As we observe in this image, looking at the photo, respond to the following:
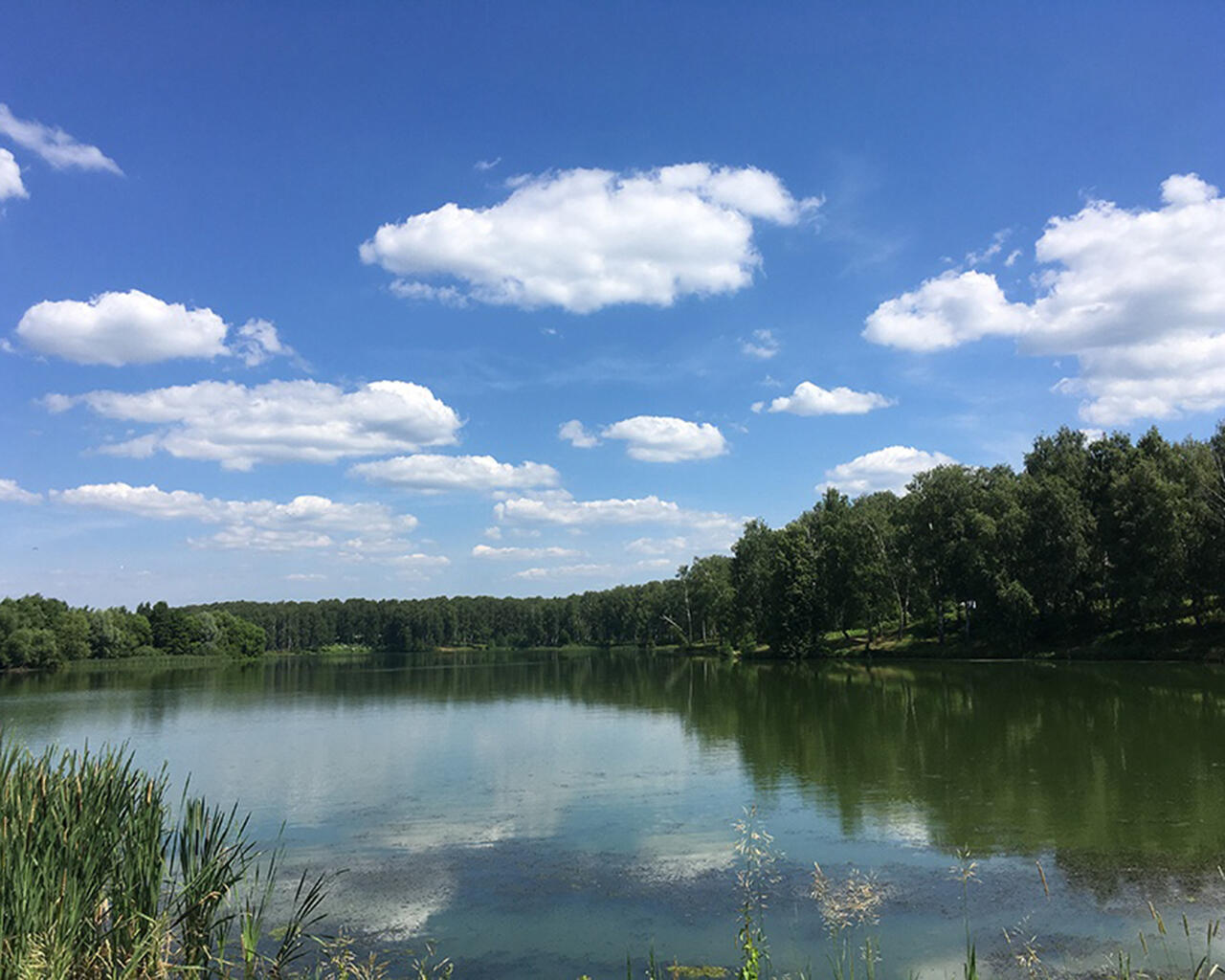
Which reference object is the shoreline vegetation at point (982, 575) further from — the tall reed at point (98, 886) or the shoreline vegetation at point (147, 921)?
the tall reed at point (98, 886)

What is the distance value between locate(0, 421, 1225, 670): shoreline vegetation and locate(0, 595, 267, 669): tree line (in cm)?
31

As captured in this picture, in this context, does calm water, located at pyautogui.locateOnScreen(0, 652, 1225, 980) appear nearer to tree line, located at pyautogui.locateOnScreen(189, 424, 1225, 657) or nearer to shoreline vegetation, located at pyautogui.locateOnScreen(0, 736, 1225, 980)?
shoreline vegetation, located at pyautogui.locateOnScreen(0, 736, 1225, 980)

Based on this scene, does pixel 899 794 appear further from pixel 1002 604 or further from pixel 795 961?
pixel 1002 604

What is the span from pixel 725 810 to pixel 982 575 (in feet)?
163

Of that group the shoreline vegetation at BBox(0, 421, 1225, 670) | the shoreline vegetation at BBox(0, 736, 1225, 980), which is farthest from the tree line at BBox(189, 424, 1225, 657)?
the shoreline vegetation at BBox(0, 736, 1225, 980)

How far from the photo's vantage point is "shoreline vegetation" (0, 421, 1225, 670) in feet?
165

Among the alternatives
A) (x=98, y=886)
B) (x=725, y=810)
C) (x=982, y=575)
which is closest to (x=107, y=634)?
(x=982, y=575)

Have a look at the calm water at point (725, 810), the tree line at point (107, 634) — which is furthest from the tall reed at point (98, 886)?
the tree line at point (107, 634)

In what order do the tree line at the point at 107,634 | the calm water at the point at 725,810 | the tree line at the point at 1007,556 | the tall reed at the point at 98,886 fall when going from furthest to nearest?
the tree line at the point at 107,634 → the tree line at the point at 1007,556 → the calm water at the point at 725,810 → the tall reed at the point at 98,886

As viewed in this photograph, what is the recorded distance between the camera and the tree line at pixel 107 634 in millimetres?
91750

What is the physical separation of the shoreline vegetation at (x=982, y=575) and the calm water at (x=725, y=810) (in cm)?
1290

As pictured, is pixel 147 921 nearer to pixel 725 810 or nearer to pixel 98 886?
pixel 98 886

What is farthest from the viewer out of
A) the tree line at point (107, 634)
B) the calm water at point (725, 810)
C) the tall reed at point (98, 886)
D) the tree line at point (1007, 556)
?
the tree line at point (107, 634)

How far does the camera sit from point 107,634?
10812 cm
